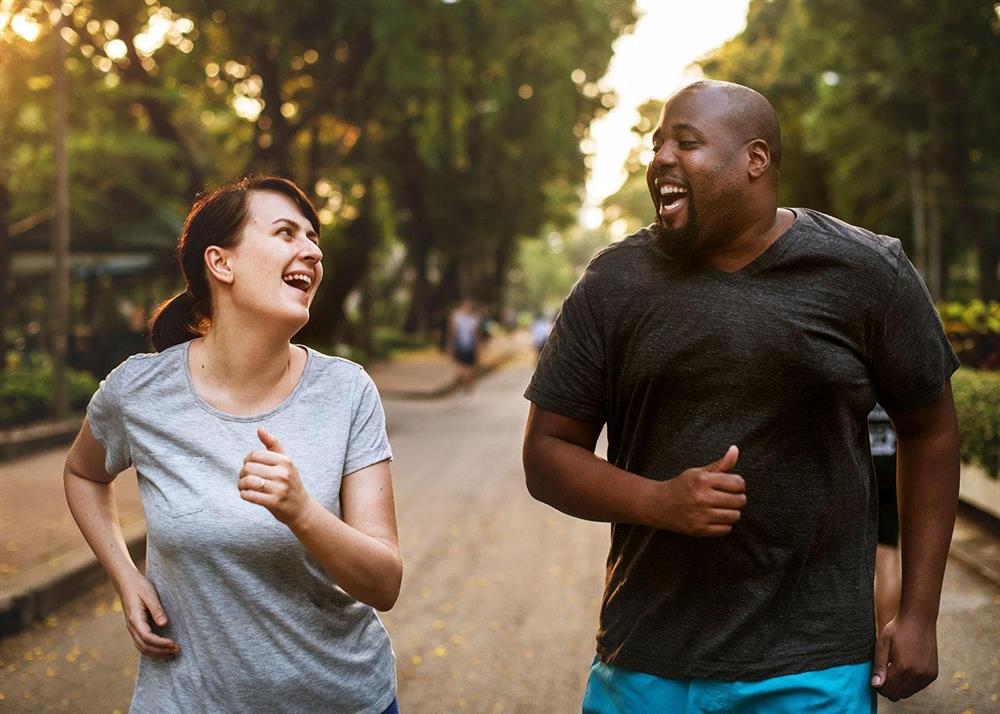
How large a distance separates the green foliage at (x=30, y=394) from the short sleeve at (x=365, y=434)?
1391 centimetres

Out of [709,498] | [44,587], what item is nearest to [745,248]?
[709,498]

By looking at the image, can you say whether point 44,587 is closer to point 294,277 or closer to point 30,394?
point 294,277

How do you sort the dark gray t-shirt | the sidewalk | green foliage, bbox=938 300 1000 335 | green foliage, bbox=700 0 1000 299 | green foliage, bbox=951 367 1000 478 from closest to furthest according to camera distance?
the dark gray t-shirt → the sidewalk → green foliage, bbox=951 367 1000 478 → green foliage, bbox=938 300 1000 335 → green foliage, bbox=700 0 1000 299

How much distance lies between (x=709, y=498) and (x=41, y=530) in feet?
25.0

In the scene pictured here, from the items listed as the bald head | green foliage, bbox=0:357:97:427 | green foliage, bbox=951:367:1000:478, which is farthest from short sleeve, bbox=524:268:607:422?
green foliage, bbox=0:357:97:427

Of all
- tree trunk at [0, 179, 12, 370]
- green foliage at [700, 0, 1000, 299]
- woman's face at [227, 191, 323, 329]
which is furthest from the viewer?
green foliage at [700, 0, 1000, 299]

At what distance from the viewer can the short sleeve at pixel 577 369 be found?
8.41ft

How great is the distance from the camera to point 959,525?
9.67 meters

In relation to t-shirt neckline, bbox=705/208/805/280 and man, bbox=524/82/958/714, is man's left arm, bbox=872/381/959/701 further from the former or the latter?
t-shirt neckline, bbox=705/208/805/280

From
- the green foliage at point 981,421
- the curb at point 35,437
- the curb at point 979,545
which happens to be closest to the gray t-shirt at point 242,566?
the curb at point 979,545

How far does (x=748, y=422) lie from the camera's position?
2.43m

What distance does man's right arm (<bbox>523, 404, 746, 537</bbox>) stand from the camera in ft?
7.52

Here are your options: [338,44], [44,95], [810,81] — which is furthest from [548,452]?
[810,81]

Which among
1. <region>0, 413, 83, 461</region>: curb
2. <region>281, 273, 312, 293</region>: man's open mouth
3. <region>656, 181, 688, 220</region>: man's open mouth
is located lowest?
<region>0, 413, 83, 461</region>: curb
